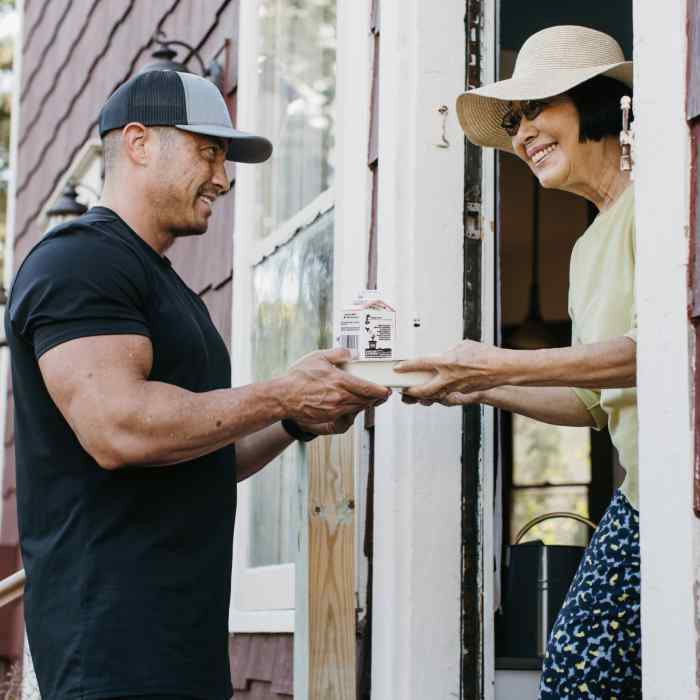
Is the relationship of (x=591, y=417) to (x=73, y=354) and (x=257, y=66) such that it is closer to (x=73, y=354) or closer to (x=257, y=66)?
(x=73, y=354)

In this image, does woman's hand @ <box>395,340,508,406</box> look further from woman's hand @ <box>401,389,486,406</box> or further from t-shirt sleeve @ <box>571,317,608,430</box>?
t-shirt sleeve @ <box>571,317,608,430</box>

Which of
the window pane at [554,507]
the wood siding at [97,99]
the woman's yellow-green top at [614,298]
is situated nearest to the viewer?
the woman's yellow-green top at [614,298]

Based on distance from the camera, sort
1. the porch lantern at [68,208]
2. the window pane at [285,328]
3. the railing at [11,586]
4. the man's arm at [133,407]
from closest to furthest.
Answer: the man's arm at [133,407], the railing at [11,586], the window pane at [285,328], the porch lantern at [68,208]

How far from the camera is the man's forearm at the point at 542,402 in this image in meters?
2.78

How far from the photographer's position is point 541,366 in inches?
92.5

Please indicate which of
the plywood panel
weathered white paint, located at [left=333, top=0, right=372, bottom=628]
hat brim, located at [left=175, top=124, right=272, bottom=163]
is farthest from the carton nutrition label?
weathered white paint, located at [left=333, top=0, right=372, bottom=628]

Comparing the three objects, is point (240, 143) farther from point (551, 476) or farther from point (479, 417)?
point (551, 476)

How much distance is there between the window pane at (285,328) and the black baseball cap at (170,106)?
883 millimetres

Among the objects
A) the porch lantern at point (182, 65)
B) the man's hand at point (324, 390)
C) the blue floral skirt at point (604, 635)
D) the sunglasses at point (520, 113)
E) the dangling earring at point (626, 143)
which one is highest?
the porch lantern at point (182, 65)

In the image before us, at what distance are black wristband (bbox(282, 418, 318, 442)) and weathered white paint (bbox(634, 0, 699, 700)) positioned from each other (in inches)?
32.3

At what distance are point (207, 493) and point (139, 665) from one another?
333mm

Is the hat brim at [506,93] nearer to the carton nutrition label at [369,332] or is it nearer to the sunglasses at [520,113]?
the sunglasses at [520,113]

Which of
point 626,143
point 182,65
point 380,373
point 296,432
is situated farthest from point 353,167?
point 182,65

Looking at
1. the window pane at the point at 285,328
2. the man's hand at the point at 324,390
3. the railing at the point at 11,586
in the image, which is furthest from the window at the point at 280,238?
the man's hand at the point at 324,390
